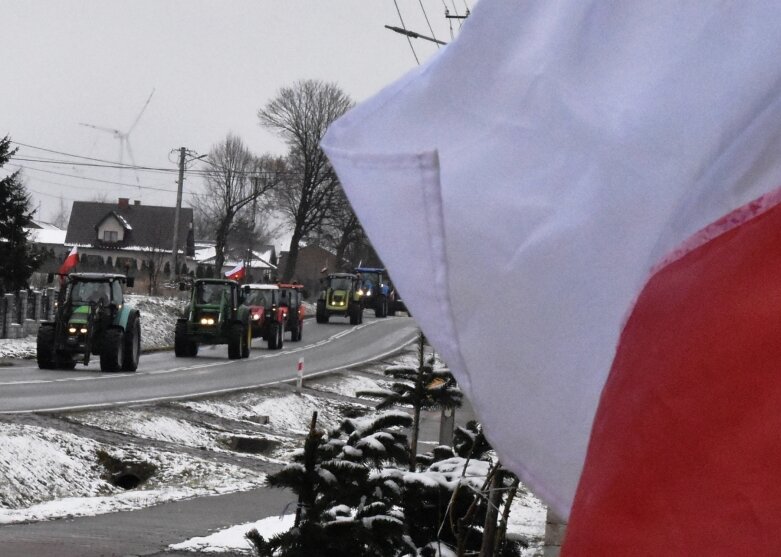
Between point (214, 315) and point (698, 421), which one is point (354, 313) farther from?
point (698, 421)

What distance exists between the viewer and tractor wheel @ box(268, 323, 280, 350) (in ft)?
134

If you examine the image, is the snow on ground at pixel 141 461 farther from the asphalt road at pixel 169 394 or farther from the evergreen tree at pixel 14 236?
the evergreen tree at pixel 14 236

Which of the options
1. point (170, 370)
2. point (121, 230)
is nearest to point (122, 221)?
point (121, 230)

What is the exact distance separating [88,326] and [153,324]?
57.7 feet

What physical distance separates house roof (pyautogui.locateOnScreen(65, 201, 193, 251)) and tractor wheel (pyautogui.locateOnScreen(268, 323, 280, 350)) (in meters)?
59.7

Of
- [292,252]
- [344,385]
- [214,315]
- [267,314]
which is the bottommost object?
[344,385]

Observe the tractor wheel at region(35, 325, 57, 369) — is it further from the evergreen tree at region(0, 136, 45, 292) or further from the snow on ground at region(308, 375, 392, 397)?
the evergreen tree at region(0, 136, 45, 292)

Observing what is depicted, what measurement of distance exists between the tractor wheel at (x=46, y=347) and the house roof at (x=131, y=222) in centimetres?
7254

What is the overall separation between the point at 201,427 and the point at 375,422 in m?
15.0

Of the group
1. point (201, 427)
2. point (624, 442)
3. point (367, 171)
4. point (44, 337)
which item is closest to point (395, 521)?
point (367, 171)

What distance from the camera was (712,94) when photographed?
134 centimetres

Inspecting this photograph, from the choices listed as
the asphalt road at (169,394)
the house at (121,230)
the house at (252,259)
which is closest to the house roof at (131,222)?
the house at (121,230)

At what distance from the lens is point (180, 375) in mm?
28406

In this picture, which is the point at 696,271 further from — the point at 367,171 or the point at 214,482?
the point at 214,482
